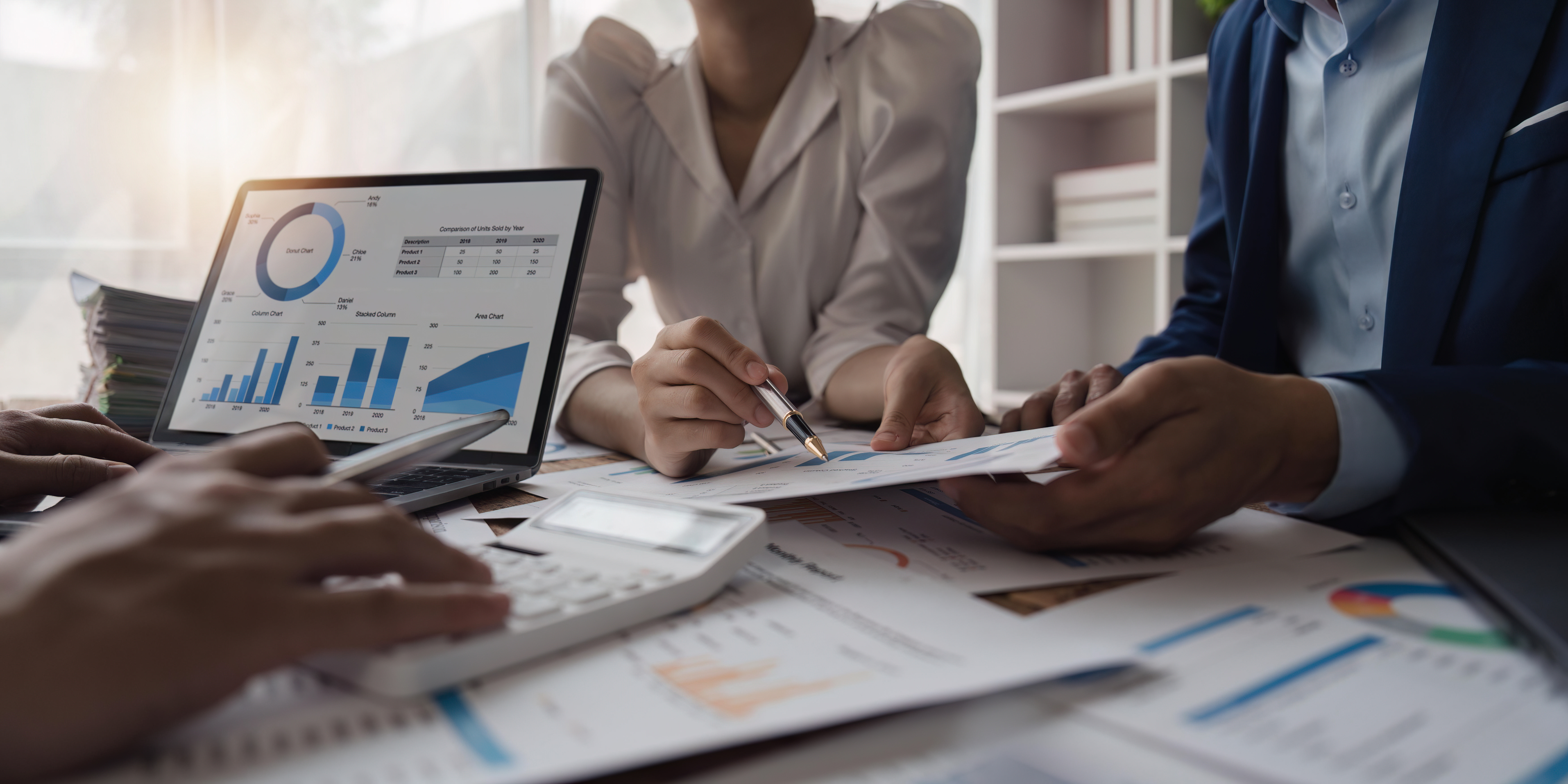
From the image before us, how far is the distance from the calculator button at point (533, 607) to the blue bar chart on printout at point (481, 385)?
14.8 inches

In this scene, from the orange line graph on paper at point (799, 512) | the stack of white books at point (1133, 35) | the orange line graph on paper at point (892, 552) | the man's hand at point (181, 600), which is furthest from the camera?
the stack of white books at point (1133, 35)

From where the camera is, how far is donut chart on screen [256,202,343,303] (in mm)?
825

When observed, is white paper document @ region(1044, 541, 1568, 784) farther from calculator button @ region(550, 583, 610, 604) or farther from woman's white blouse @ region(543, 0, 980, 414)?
woman's white blouse @ region(543, 0, 980, 414)

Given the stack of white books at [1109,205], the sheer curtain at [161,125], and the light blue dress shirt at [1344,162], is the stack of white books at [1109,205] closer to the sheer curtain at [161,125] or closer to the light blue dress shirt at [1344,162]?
the light blue dress shirt at [1344,162]

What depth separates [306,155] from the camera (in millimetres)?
2139

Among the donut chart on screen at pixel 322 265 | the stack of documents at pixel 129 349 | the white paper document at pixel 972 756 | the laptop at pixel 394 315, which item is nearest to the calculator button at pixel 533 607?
the white paper document at pixel 972 756

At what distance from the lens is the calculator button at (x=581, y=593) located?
1.25 feet

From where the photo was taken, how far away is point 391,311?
2.57ft

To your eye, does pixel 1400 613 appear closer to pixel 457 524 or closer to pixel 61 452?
pixel 457 524

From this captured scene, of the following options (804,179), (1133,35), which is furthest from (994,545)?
(1133,35)

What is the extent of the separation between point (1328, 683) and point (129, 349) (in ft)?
3.40

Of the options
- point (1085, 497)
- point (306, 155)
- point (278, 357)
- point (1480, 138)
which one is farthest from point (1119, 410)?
point (306, 155)

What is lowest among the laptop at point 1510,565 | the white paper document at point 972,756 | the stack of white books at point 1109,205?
the white paper document at point 972,756

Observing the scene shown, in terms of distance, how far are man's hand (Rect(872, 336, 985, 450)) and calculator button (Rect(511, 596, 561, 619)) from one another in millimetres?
371
